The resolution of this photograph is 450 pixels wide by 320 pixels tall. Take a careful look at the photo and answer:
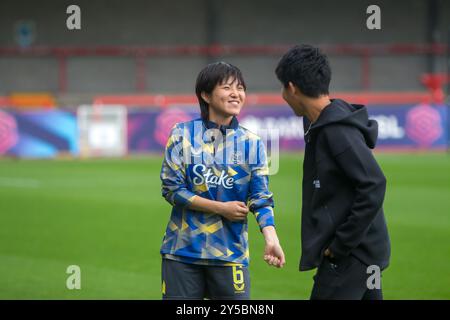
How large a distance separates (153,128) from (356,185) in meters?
20.9

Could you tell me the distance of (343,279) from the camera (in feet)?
13.0

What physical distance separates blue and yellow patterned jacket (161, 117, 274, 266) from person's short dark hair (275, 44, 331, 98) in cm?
69

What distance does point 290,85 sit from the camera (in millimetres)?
4039

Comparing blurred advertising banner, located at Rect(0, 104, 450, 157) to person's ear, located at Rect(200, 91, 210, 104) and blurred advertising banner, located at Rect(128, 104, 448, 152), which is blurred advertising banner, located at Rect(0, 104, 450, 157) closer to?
blurred advertising banner, located at Rect(128, 104, 448, 152)

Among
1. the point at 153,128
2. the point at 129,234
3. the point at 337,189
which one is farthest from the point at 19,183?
the point at 337,189

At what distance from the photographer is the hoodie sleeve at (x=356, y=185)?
3.84 meters

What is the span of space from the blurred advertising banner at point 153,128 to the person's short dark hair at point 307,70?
1965cm

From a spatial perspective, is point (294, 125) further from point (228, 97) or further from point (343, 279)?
point (343, 279)

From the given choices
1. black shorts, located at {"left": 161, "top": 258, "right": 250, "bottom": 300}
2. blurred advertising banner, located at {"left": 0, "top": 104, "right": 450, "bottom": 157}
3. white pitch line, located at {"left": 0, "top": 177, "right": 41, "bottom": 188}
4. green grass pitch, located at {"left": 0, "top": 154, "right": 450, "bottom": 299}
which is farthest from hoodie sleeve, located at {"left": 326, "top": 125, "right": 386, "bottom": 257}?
blurred advertising banner, located at {"left": 0, "top": 104, "right": 450, "bottom": 157}

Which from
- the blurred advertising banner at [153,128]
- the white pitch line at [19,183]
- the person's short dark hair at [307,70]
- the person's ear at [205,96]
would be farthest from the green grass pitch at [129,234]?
the blurred advertising banner at [153,128]

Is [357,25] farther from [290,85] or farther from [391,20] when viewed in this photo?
[290,85]

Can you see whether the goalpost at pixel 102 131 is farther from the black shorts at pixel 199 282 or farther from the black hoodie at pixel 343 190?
the black hoodie at pixel 343 190
